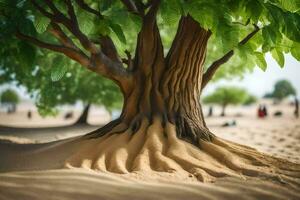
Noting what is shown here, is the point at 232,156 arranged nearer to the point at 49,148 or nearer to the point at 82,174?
the point at 82,174

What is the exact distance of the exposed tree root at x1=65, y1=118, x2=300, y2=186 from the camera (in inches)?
201

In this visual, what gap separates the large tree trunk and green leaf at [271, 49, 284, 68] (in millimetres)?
1397

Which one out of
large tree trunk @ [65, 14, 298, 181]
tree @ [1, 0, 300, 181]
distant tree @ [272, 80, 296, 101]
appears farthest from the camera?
distant tree @ [272, 80, 296, 101]

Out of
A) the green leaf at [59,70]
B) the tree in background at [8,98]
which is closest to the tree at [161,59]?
the green leaf at [59,70]

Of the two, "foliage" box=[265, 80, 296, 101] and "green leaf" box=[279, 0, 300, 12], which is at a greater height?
"foliage" box=[265, 80, 296, 101]

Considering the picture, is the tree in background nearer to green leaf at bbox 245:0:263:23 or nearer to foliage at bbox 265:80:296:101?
foliage at bbox 265:80:296:101

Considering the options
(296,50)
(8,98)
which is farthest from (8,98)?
(296,50)

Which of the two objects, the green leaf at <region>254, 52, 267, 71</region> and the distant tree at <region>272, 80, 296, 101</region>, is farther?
the distant tree at <region>272, 80, 296, 101</region>

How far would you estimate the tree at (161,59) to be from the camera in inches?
176

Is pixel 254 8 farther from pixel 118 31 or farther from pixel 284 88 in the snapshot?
pixel 284 88

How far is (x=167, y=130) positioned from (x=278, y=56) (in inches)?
87.4

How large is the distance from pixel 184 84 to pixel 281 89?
3489 inches

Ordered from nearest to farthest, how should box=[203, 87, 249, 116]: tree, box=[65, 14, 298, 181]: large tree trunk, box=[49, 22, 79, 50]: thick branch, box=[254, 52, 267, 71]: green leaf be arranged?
box=[254, 52, 267, 71]: green leaf < box=[65, 14, 298, 181]: large tree trunk < box=[49, 22, 79, 50]: thick branch < box=[203, 87, 249, 116]: tree

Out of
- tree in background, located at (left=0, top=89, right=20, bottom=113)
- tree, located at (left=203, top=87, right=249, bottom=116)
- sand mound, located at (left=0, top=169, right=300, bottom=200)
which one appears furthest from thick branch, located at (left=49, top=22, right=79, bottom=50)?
tree in background, located at (left=0, top=89, right=20, bottom=113)
